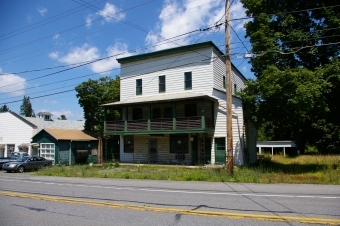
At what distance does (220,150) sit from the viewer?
25391 mm

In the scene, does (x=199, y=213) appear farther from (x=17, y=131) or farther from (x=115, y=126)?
(x=17, y=131)

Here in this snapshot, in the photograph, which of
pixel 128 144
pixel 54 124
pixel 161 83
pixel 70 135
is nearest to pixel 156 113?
pixel 161 83

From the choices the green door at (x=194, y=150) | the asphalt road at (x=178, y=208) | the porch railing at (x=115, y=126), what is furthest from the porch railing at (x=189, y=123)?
the asphalt road at (x=178, y=208)

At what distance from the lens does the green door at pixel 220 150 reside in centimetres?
2523

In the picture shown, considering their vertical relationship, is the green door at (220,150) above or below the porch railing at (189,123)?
below

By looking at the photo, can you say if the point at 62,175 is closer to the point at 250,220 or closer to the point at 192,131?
the point at 192,131

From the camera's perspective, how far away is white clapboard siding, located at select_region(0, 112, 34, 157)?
38031mm

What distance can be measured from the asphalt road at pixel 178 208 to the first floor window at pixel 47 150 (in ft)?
72.9

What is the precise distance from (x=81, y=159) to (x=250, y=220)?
29.4 metres

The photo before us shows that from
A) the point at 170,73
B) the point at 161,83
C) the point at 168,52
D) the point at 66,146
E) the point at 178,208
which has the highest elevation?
the point at 168,52

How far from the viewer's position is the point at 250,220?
22.7 feet

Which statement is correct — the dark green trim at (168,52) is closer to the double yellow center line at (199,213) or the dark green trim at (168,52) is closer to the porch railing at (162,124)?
the porch railing at (162,124)

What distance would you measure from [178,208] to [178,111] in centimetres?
1941

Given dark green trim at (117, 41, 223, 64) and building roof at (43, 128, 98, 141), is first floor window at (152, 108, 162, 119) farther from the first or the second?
building roof at (43, 128, 98, 141)
